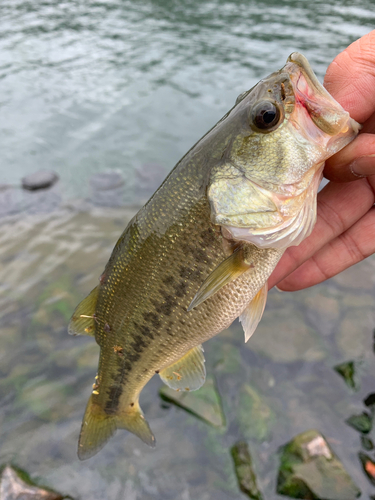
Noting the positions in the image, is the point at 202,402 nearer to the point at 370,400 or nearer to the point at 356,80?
the point at 370,400

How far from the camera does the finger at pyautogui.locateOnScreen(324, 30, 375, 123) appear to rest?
2.51 m

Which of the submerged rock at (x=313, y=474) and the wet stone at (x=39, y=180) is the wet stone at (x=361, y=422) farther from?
the wet stone at (x=39, y=180)

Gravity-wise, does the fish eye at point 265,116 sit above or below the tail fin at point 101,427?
above

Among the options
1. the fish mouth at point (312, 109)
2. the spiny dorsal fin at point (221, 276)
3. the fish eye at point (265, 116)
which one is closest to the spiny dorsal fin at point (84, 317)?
the spiny dorsal fin at point (221, 276)

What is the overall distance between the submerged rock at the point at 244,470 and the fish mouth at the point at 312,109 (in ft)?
11.2

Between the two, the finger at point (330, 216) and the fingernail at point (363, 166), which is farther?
the finger at point (330, 216)

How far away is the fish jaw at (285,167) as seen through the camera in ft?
7.02

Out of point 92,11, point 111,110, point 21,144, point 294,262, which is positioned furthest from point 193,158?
point 92,11

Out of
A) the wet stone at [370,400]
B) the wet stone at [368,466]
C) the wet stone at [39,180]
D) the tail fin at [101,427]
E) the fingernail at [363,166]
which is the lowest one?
the wet stone at [368,466]

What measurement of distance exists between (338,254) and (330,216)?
389 millimetres

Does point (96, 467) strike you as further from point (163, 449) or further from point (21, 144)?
point (21, 144)

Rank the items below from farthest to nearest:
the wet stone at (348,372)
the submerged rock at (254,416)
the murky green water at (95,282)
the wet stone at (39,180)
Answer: the wet stone at (39,180)
the wet stone at (348,372)
the submerged rock at (254,416)
the murky green water at (95,282)

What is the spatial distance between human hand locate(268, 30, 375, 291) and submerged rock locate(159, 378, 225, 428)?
1.89 meters

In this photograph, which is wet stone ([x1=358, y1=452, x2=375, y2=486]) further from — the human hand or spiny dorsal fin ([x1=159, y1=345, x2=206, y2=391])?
spiny dorsal fin ([x1=159, y1=345, x2=206, y2=391])
